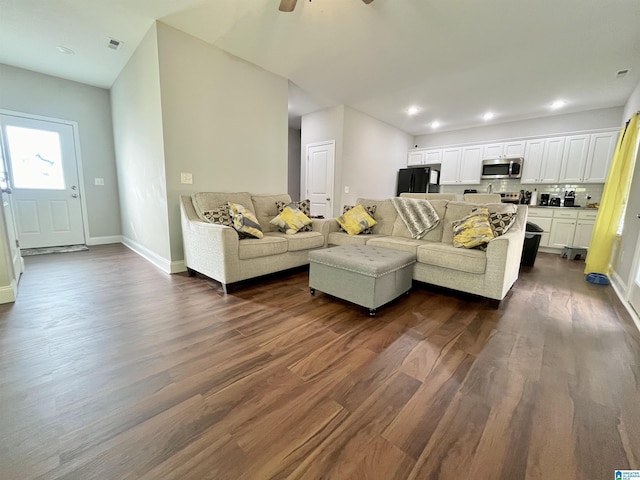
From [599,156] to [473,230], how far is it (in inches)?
169

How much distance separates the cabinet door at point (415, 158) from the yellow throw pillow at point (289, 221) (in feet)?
15.6

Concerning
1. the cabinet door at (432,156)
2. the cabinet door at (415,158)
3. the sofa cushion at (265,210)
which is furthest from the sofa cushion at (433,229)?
the cabinet door at (415,158)

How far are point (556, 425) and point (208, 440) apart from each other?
1.47 metres

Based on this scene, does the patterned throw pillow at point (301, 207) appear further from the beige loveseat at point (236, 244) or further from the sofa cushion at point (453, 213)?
the sofa cushion at point (453, 213)

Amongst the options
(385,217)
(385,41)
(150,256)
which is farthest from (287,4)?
(150,256)

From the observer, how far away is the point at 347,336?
177cm

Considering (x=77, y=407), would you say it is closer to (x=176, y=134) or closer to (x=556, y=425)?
(x=556, y=425)

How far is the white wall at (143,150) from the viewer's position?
2.95m

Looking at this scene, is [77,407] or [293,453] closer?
[293,453]

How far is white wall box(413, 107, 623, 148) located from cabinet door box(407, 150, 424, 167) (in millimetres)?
349

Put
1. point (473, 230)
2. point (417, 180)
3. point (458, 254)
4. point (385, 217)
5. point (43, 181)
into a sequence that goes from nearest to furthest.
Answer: point (458, 254) < point (473, 230) < point (385, 217) < point (43, 181) < point (417, 180)

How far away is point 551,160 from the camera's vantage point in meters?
4.98

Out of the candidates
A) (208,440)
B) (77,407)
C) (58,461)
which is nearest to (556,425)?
(208,440)

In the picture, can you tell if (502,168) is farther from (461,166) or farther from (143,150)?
(143,150)
